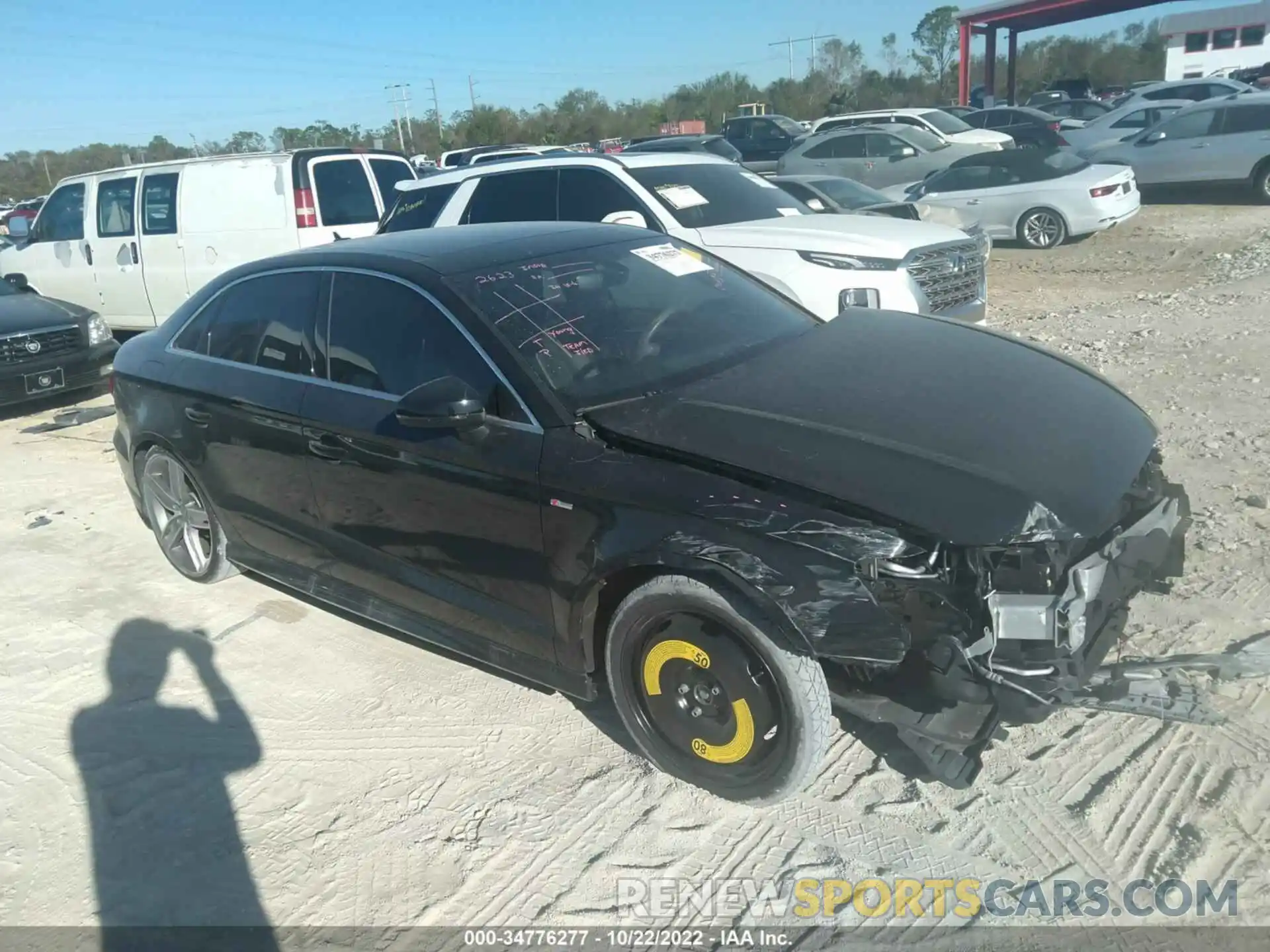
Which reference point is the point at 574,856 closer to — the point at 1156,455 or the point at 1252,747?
the point at 1252,747

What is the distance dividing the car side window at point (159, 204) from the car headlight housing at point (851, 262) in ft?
23.8

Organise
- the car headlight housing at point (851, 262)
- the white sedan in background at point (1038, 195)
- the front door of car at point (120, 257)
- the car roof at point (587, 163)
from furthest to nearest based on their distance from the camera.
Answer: the white sedan in background at point (1038, 195)
the front door of car at point (120, 257)
the car roof at point (587, 163)
the car headlight housing at point (851, 262)

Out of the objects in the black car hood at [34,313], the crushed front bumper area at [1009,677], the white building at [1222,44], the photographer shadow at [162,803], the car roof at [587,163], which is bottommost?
the photographer shadow at [162,803]

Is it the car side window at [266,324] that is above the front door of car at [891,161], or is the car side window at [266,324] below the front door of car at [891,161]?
below

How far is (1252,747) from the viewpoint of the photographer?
3.21m

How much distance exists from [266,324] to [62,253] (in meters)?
9.15

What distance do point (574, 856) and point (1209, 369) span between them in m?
6.30

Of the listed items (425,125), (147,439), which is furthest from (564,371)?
(425,125)

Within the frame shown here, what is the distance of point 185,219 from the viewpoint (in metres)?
10.6

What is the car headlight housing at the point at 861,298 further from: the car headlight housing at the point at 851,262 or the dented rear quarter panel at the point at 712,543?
the dented rear quarter panel at the point at 712,543

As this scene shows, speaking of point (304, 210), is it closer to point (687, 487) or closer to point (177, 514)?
point (177, 514)

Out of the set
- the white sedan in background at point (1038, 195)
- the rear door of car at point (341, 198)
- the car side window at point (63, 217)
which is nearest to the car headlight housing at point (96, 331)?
the rear door of car at point (341, 198)

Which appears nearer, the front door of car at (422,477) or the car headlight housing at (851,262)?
the front door of car at (422,477)

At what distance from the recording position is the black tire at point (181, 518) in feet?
16.7
